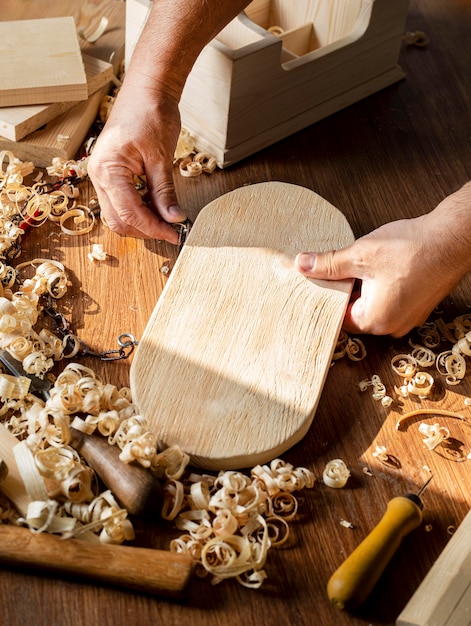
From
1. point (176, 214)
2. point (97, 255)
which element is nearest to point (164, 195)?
point (176, 214)

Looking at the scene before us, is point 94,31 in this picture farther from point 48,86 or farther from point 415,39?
point 415,39

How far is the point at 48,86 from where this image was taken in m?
1.69

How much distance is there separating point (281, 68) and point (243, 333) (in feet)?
2.21

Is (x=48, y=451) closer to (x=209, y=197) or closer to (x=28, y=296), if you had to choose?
(x=28, y=296)

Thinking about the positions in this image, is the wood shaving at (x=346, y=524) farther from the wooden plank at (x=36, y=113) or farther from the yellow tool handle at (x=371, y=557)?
the wooden plank at (x=36, y=113)

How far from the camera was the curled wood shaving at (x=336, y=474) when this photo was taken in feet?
4.01

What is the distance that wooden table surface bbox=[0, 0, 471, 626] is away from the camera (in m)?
1.08

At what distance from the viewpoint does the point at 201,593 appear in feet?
3.60

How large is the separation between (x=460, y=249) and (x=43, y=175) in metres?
0.90

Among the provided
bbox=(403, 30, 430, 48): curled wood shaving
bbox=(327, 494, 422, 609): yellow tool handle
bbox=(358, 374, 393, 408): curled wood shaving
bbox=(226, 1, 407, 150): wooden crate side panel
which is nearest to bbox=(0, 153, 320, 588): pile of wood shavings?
bbox=(327, 494, 422, 609): yellow tool handle

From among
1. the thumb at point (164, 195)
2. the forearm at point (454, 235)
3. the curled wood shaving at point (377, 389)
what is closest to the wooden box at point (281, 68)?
the thumb at point (164, 195)

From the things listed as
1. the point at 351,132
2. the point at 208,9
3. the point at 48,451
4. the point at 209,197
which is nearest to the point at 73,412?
the point at 48,451

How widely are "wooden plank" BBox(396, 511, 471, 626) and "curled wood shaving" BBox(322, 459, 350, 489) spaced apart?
185 mm

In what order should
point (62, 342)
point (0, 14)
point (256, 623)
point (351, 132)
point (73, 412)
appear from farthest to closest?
point (0, 14)
point (351, 132)
point (62, 342)
point (73, 412)
point (256, 623)
